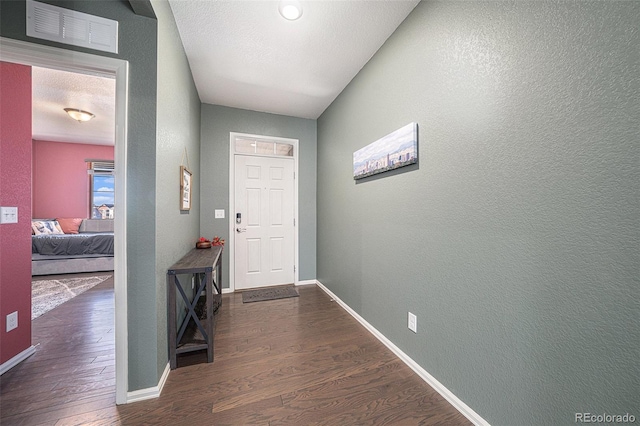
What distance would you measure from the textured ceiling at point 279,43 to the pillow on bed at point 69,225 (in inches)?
192

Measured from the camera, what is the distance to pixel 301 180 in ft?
12.1

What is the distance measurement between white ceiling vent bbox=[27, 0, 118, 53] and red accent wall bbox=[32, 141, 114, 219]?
5.86 m

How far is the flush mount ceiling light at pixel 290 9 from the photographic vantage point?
163 centimetres

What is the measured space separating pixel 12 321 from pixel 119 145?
1687 mm

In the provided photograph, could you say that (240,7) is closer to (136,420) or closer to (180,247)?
(180,247)

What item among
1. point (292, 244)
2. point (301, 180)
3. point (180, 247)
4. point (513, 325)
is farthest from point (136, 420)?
point (301, 180)

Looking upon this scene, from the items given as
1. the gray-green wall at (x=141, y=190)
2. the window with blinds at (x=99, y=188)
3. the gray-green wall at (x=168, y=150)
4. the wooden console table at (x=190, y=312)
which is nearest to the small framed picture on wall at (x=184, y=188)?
the gray-green wall at (x=168, y=150)

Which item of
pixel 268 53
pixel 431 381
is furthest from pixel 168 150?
pixel 431 381

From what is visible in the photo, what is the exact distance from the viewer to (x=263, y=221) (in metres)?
3.56

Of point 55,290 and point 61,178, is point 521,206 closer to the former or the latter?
point 55,290

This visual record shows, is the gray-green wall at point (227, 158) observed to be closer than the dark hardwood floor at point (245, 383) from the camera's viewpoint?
No

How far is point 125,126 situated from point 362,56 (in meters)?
2.06

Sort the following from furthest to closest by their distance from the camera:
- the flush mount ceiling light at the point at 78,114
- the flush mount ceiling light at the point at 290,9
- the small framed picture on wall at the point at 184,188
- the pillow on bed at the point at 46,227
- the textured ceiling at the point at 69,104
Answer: the pillow on bed at the point at 46,227
the flush mount ceiling light at the point at 78,114
the textured ceiling at the point at 69,104
the small framed picture on wall at the point at 184,188
the flush mount ceiling light at the point at 290,9

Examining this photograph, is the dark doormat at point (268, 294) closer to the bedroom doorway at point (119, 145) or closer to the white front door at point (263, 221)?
the white front door at point (263, 221)
